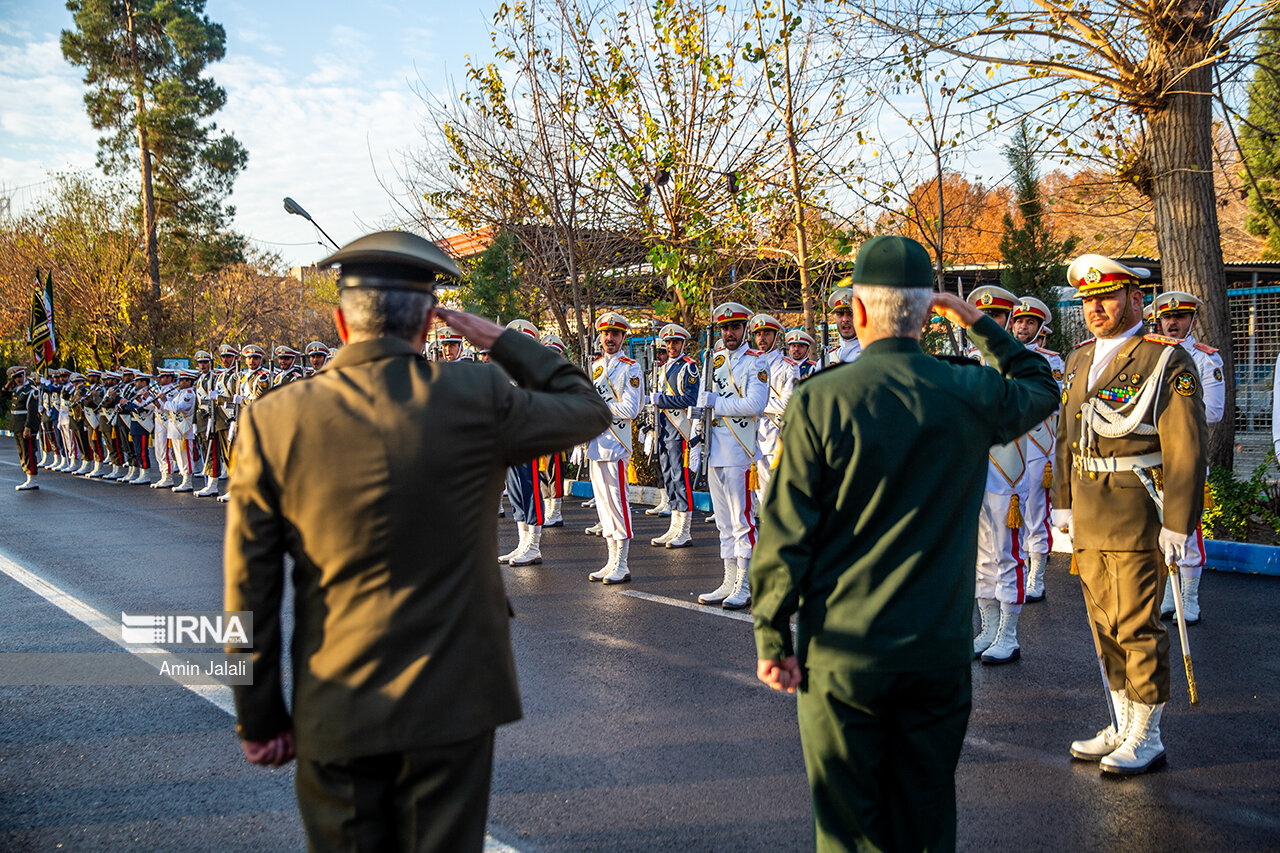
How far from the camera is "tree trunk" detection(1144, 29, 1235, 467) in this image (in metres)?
9.68

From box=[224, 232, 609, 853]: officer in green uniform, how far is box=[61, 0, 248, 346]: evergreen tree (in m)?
34.9

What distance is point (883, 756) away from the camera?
8.48 ft

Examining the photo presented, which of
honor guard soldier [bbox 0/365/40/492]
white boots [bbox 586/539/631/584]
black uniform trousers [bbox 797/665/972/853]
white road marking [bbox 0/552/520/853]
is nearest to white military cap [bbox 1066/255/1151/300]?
black uniform trousers [bbox 797/665/972/853]

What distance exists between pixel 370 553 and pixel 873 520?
4.28ft

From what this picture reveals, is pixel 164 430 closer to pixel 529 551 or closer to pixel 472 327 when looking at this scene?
pixel 529 551

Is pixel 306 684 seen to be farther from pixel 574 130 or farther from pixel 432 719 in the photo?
pixel 574 130

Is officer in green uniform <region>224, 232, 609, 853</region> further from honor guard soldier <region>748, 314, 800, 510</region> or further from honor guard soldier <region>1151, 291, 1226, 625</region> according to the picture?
honor guard soldier <region>1151, 291, 1226, 625</region>

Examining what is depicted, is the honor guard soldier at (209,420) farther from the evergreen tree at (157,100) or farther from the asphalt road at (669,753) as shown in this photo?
the evergreen tree at (157,100)

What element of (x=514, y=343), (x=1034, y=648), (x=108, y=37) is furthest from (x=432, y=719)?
(x=108, y=37)

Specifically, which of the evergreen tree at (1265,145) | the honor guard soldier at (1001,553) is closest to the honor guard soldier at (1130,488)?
the honor guard soldier at (1001,553)

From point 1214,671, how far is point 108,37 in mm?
38958

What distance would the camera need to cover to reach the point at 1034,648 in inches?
242

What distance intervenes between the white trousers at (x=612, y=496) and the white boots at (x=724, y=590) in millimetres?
1126

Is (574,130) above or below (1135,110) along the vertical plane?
above
